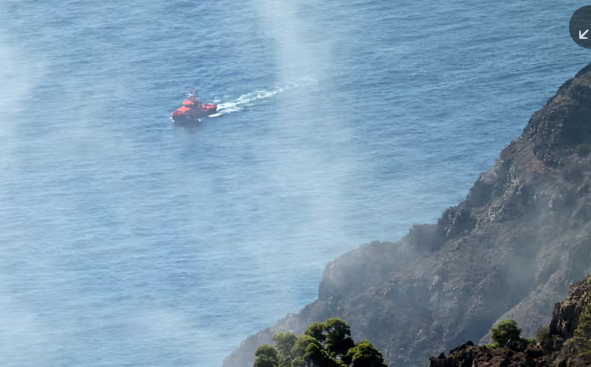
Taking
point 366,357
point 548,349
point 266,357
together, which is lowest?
point 266,357

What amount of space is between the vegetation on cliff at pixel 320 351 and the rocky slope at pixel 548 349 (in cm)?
1864

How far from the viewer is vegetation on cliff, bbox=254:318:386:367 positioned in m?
182

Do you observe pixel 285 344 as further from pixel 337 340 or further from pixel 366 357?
pixel 366 357

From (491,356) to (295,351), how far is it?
96.1ft

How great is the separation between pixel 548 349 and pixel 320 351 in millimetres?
27457

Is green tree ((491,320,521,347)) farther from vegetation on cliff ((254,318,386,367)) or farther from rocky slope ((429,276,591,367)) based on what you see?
rocky slope ((429,276,591,367))

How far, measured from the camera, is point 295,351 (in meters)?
186

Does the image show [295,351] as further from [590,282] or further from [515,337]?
[590,282]

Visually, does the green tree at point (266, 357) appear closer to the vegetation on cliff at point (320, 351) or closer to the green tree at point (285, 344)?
the vegetation on cliff at point (320, 351)

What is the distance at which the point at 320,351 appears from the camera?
182 meters

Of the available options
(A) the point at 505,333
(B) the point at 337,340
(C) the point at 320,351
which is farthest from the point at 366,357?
(A) the point at 505,333

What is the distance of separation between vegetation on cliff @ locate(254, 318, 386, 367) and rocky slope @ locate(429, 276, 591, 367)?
18636mm

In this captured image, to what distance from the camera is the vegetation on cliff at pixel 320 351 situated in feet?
595

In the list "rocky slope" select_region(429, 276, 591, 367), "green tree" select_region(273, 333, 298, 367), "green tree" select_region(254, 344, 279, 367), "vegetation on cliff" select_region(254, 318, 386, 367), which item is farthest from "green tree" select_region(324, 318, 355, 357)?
"rocky slope" select_region(429, 276, 591, 367)
